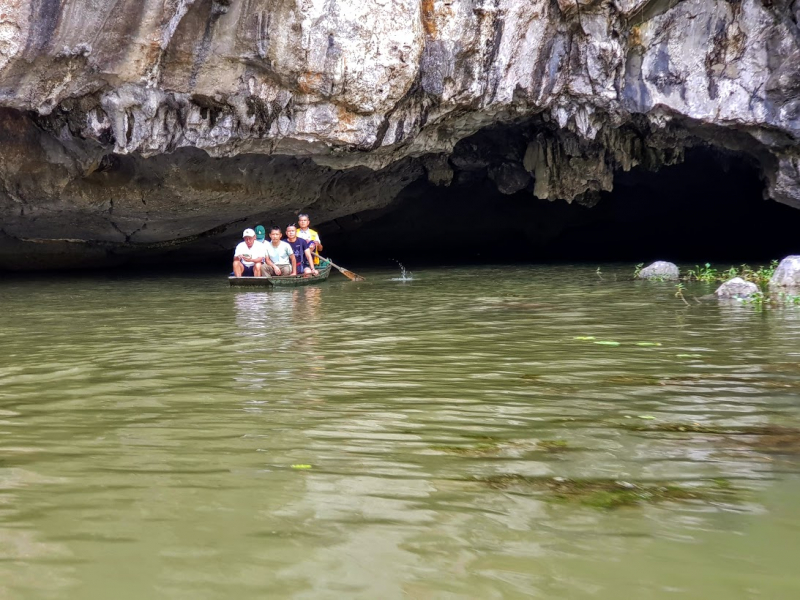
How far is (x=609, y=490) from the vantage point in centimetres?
284

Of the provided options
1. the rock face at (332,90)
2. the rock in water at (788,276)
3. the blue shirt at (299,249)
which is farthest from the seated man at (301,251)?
the rock in water at (788,276)

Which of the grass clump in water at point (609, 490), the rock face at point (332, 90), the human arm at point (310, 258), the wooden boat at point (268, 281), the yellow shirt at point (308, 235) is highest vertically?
the rock face at point (332, 90)

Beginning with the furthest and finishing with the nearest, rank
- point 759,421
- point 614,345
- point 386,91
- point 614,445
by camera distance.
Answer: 1. point 386,91
2. point 614,345
3. point 759,421
4. point 614,445

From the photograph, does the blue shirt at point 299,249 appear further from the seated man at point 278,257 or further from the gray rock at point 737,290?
the gray rock at point 737,290

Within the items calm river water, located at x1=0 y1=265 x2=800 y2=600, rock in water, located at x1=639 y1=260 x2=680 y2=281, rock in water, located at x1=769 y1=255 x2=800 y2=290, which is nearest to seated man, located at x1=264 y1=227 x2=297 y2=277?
rock in water, located at x1=639 y1=260 x2=680 y2=281

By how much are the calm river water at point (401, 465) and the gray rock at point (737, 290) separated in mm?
2380

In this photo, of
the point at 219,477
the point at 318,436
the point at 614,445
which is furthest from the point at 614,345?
the point at 219,477

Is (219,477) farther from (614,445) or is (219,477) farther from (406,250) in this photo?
(406,250)

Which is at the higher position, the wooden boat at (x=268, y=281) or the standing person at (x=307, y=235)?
the standing person at (x=307, y=235)

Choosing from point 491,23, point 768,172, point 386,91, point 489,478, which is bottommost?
point 489,478

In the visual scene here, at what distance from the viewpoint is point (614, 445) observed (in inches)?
133

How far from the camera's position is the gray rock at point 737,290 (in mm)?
9016

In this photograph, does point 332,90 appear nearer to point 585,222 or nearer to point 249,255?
point 249,255

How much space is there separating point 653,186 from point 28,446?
19.8 m
